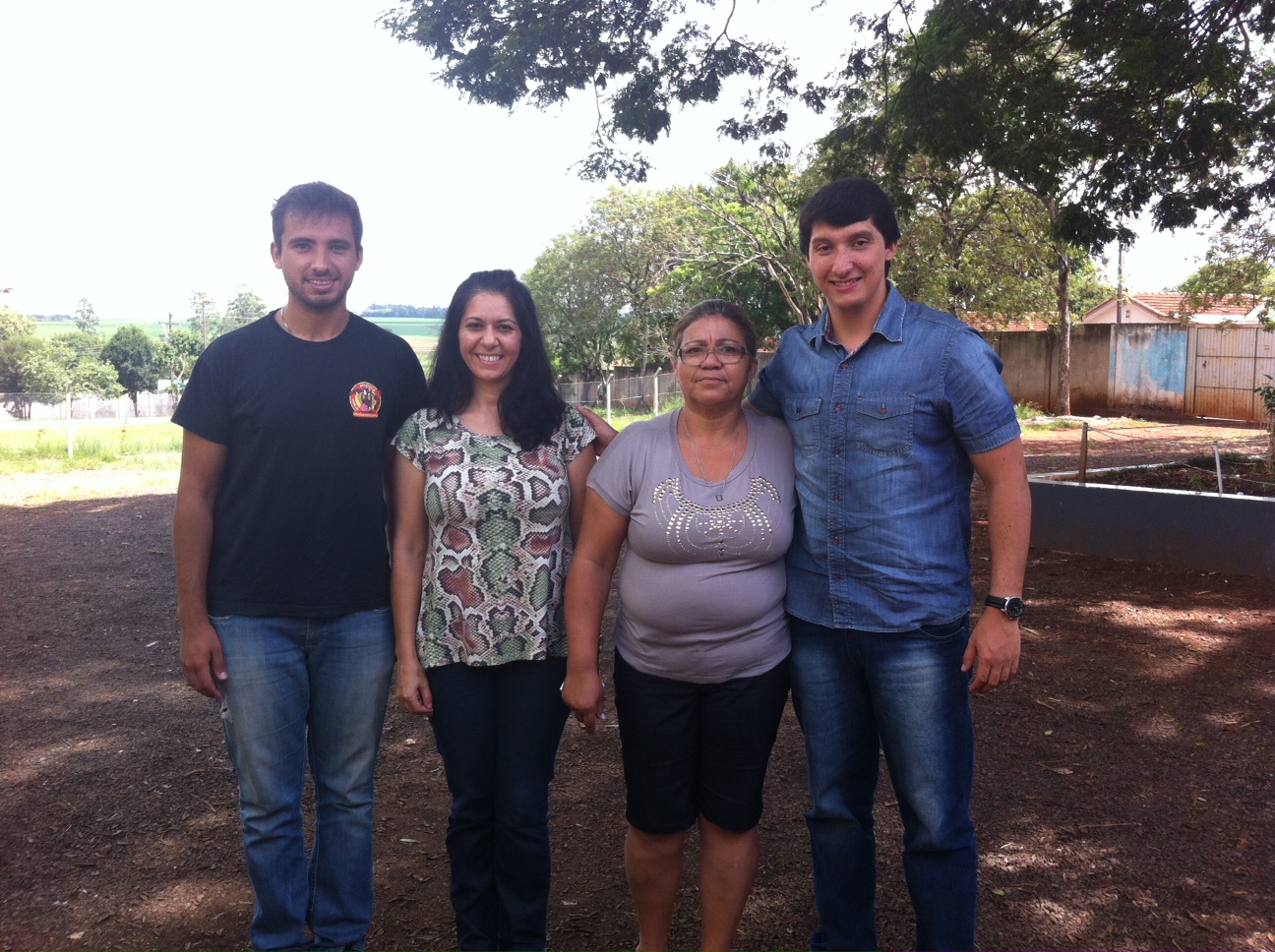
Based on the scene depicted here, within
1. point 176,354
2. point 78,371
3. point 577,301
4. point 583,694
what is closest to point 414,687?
point 583,694

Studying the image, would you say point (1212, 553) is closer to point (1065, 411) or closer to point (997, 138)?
point (997, 138)

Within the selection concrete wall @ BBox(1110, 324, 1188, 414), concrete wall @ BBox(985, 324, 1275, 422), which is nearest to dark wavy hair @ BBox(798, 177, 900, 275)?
concrete wall @ BBox(985, 324, 1275, 422)

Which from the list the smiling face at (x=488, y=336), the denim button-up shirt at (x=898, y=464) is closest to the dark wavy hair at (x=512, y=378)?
the smiling face at (x=488, y=336)

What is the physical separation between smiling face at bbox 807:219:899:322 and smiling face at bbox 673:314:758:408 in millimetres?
263

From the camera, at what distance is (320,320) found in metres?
2.79

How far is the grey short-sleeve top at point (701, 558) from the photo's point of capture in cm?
267

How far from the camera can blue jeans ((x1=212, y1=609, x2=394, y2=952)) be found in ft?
8.91

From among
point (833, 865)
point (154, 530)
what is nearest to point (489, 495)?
point (833, 865)

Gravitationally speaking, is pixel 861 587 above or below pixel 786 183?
below

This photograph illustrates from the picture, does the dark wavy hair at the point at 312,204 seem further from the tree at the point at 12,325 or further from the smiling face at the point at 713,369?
the tree at the point at 12,325

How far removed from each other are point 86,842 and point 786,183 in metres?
22.7

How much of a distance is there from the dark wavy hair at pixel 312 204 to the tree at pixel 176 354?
62754mm

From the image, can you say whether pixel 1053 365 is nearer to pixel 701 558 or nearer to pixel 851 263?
pixel 851 263

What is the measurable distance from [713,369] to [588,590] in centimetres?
66
